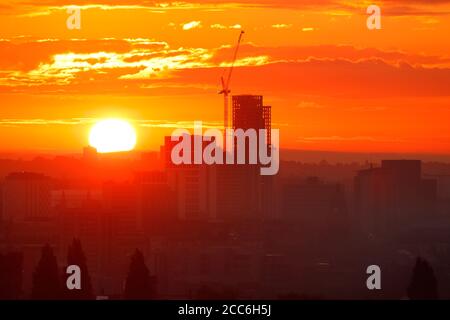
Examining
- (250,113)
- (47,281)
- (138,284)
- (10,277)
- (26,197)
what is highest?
(250,113)

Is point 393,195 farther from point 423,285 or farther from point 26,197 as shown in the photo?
point 423,285

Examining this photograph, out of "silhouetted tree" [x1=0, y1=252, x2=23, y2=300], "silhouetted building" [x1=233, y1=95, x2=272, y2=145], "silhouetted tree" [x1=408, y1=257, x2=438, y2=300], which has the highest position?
"silhouetted building" [x1=233, y1=95, x2=272, y2=145]

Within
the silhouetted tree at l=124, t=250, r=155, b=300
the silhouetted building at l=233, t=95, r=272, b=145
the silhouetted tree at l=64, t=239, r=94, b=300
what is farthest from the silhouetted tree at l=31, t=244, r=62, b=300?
the silhouetted building at l=233, t=95, r=272, b=145

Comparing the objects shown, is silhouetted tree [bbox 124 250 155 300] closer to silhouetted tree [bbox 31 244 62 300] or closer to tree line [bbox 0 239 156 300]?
tree line [bbox 0 239 156 300]

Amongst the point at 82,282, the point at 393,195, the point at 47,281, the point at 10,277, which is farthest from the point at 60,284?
the point at 393,195

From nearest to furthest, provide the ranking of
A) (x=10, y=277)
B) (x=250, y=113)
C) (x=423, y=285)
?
(x=423, y=285) < (x=10, y=277) < (x=250, y=113)

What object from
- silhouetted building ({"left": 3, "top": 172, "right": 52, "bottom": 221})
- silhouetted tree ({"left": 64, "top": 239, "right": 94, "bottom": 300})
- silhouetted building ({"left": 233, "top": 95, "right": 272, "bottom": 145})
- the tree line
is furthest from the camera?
silhouetted building ({"left": 233, "top": 95, "right": 272, "bottom": 145})
